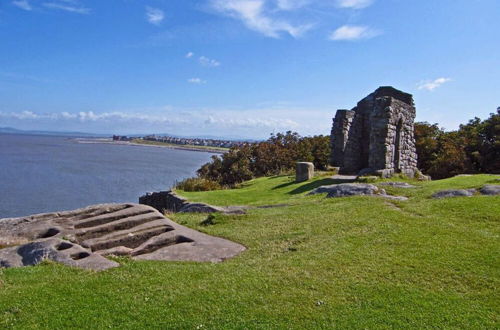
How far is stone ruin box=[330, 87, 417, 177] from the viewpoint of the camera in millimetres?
19359

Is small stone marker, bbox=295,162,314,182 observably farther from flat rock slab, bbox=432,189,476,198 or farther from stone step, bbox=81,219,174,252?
stone step, bbox=81,219,174,252

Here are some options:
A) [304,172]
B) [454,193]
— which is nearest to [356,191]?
[454,193]

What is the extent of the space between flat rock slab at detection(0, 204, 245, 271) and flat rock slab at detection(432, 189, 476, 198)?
297 inches

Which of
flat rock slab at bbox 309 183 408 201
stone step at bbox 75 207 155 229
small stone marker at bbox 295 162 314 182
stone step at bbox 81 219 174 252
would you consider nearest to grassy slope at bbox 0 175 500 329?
stone step at bbox 81 219 174 252

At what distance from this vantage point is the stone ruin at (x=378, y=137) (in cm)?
1936

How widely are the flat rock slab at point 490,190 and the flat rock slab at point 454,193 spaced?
28cm

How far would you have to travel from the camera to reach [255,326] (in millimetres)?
5199

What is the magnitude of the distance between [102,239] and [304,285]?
222 inches

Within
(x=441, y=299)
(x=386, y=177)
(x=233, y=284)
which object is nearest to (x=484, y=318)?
(x=441, y=299)

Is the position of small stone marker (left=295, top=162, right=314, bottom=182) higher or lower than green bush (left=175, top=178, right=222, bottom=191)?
higher

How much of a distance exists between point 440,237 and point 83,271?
284 inches

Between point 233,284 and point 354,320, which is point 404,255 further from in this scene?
point 233,284

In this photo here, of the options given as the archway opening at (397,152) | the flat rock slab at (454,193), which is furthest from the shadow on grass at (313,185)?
the flat rock slab at (454,193)

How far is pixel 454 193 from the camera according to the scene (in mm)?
13055
